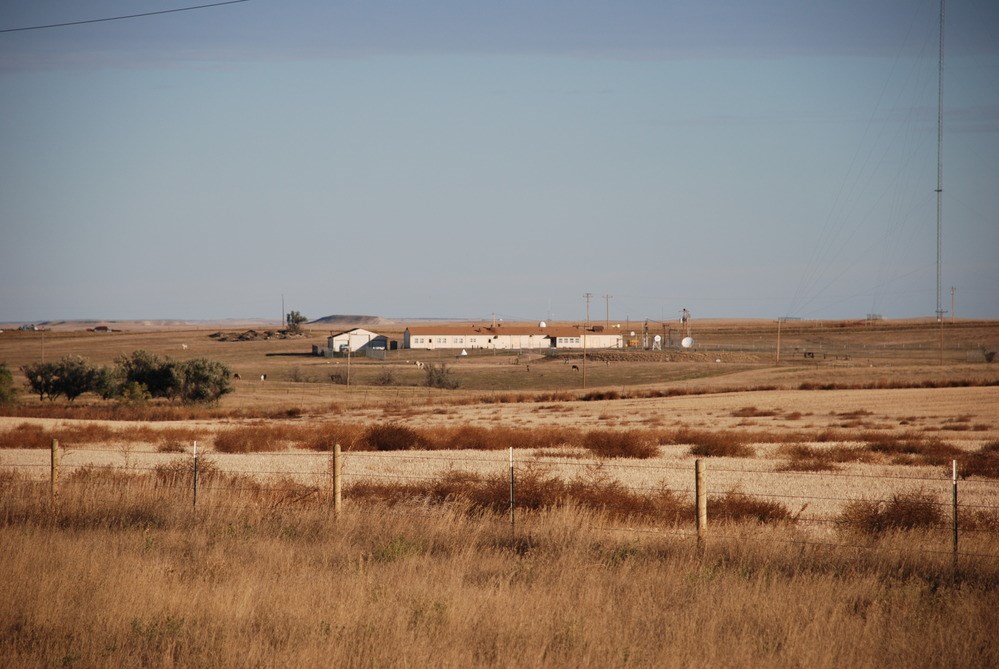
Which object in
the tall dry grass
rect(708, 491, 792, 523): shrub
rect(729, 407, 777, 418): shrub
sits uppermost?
the tall dry grass

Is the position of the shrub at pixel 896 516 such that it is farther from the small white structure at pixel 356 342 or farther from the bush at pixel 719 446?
the small white structure at pixel 356 342

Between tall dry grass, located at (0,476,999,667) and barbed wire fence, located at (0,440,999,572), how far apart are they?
3.10 feet

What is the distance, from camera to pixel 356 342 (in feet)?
489

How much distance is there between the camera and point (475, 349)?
143m

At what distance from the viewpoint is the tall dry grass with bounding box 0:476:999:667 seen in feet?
26.7

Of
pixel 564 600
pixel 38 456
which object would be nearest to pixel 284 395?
pixel 38 456

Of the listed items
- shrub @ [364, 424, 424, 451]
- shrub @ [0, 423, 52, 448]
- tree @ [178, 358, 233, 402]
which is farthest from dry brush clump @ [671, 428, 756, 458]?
tree @ [178, 358, 233, 402]

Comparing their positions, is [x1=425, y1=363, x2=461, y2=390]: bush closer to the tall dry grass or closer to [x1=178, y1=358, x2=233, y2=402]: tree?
[x1=178, y1=358, x2=233, y2=402]: tree

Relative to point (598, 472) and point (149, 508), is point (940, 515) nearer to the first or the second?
point (598, 472)

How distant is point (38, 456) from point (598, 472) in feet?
58.6

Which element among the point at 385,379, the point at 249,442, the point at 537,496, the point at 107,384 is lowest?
the point at 385,379

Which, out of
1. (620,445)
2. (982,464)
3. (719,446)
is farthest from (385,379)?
(982,464)

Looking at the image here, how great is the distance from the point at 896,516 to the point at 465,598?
9621mm

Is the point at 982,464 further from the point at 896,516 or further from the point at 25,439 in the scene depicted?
the point at 25,439
